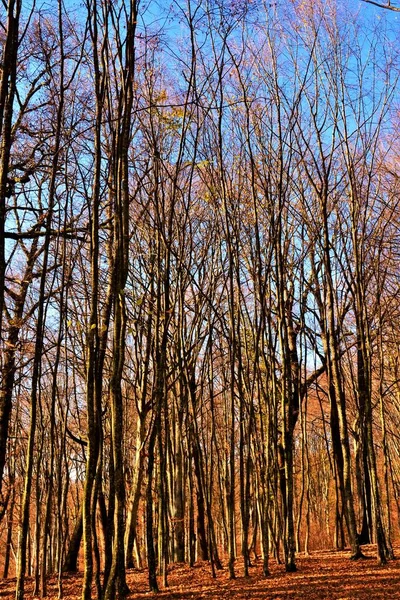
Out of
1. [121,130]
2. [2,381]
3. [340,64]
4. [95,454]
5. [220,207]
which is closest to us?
[95,454]

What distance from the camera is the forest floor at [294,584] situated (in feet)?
18.7

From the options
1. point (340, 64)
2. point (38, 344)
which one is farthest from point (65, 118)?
point (340, 64)

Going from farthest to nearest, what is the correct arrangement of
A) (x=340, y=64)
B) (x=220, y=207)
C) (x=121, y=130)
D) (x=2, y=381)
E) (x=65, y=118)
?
(x=2, y=381)
(x=220, y=207)
(x=340, y=64)
(x=65, y=118)
(x=121, y=130)

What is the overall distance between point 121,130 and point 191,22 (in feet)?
5.52

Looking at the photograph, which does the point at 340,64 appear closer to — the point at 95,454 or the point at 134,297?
the point at 134,297

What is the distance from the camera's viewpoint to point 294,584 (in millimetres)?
6336

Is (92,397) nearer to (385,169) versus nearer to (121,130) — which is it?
(121,130)

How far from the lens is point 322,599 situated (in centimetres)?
542

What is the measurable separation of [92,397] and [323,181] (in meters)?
5.70

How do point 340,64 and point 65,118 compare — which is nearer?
point 65,118

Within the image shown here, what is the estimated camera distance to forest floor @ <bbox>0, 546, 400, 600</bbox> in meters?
5.71

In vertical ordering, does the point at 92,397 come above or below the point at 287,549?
above

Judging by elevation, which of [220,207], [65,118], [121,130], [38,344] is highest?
[65,118]

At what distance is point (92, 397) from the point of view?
402 centimetres
